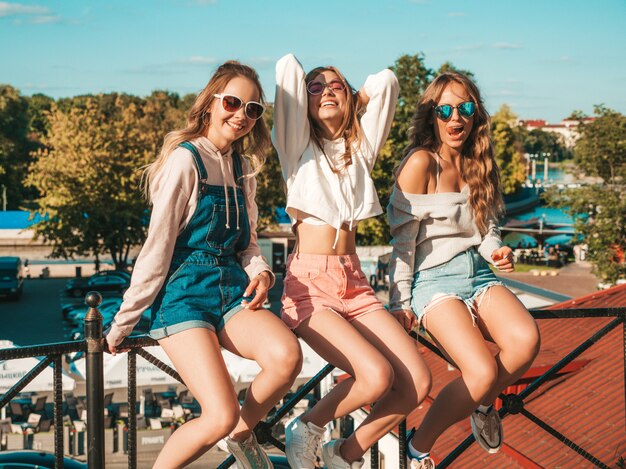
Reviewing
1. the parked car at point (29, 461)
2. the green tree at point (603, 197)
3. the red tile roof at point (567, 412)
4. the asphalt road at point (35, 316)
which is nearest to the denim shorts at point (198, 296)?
the red tile roof at point (567, 412)

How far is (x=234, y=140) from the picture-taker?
3.56 meters

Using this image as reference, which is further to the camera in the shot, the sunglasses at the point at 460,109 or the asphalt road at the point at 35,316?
the asphalt road at the point at 35,316

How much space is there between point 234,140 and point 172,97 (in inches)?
2962

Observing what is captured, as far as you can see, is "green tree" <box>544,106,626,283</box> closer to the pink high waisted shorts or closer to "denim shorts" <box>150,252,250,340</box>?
the pink high waisted shorts

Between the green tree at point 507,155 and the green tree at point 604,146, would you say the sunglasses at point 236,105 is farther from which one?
the green tree at point 507,155

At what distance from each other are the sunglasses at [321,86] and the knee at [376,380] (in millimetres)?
1474

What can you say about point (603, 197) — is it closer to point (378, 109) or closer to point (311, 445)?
point (378, 109)

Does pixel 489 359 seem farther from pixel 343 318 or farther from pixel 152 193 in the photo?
pixel 152 193

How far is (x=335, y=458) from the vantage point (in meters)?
3.33

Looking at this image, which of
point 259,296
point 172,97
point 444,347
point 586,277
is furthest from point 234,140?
point 172,97

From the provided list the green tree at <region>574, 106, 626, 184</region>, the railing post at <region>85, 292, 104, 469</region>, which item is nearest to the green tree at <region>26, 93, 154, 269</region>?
the green tree at <region>574, 106, 626, 184</region>

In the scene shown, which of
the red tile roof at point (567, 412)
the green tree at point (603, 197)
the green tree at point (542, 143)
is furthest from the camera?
the green tree at point (542, 143)

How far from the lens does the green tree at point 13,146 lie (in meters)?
53.5

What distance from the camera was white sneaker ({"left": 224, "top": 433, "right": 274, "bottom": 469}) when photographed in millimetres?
3135
